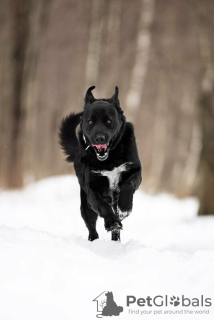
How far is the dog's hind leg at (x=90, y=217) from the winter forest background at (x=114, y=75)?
541 cm

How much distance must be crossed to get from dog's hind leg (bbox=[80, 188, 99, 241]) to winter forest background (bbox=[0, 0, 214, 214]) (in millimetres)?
5406

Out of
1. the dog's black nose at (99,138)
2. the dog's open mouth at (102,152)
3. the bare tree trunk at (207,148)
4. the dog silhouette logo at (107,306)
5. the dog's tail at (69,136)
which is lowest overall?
the dog silhouette logo at (107,306)

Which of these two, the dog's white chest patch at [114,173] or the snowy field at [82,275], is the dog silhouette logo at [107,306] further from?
the dog's white chest patch at [114,173]

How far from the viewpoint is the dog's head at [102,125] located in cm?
516

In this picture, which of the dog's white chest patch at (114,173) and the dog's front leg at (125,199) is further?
the dog's white chest patch at (114,173)

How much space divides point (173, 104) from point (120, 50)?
342 inches

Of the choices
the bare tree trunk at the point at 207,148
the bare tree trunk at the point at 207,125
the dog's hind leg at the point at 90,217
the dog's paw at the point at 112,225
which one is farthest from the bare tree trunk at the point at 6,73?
the dog's paw at the point at 112,225

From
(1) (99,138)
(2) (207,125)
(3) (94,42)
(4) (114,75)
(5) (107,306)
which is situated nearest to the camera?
(5) (107,306)

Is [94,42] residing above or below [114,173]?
above

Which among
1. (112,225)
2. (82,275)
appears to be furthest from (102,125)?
(82,275)

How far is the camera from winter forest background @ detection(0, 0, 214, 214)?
18.4 meters

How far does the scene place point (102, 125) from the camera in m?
5.26

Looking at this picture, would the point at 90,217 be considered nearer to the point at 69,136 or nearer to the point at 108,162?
the point at 108,162

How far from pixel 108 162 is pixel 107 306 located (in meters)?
2.14
